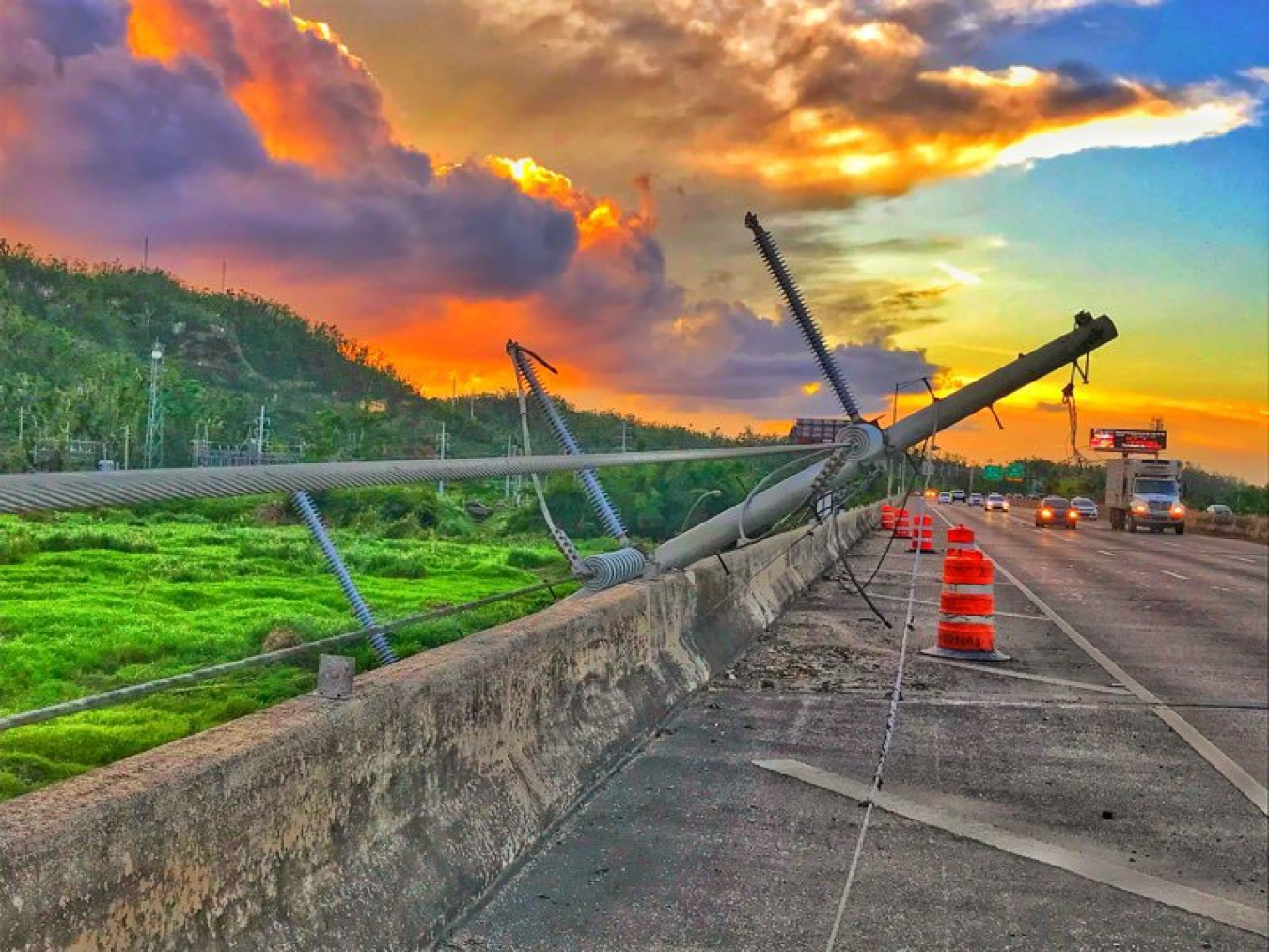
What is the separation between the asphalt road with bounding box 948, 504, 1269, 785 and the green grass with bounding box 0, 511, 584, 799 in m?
6.43

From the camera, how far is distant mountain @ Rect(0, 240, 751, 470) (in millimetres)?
18750

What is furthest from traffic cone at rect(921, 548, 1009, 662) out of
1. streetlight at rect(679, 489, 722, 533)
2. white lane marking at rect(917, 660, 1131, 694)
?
streetlight at rect(679, 489, 722, 533)

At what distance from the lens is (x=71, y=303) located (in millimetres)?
114125

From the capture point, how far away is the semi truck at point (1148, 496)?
56.5 metres

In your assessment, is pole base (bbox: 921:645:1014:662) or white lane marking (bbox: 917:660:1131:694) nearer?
white lane marking (bbox: 917:660:1131:694)

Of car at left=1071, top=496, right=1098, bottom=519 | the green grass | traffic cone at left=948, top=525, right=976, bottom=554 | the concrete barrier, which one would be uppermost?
traffic cone at left=948, top=525, right=976, bottom=554

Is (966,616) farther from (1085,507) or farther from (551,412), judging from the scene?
(1085,507)

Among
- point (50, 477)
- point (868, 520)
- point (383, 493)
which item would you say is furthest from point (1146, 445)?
point (50, 477)

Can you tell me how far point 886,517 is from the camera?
163 ft

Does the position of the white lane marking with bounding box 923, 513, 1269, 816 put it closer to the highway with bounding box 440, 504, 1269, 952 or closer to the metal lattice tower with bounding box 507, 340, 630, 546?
the highway with bounding box 440, 504, 1269, 952

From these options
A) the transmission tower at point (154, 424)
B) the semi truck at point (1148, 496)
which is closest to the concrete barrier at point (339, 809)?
the transmission tower at point (154, 424)

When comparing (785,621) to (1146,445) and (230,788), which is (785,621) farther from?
(1146,445)

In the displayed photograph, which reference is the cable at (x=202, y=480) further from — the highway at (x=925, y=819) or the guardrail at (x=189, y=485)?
the highway at (x=925, y=819)

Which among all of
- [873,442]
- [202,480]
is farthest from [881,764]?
[202,480]
